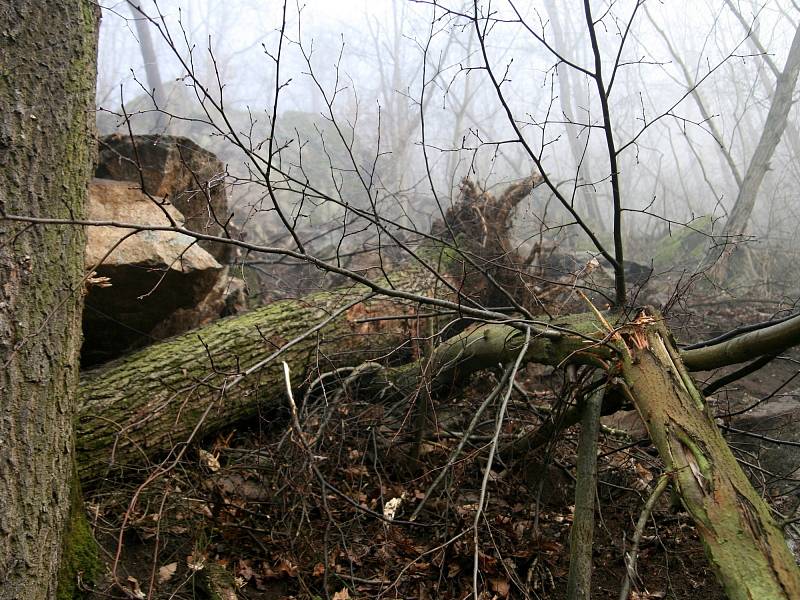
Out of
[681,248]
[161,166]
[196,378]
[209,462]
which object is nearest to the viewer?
[196,378]

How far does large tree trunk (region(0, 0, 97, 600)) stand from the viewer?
199 centimetres

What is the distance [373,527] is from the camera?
3104 mm

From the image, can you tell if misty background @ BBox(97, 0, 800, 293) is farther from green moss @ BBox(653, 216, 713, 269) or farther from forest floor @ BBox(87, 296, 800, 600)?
forest floor @ BBox(87, 296, 800, 600)

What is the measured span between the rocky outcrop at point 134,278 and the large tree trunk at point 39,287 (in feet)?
3.91

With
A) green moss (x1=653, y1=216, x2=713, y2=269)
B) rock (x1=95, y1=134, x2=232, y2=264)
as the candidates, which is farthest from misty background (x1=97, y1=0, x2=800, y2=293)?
rock (x1=95, y1=134, x2=232, y2=264)

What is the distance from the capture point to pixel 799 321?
1.96 m

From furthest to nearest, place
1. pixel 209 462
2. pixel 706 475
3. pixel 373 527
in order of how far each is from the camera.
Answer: pixel 209 462 → pixel 373 527 → pixel 706 475

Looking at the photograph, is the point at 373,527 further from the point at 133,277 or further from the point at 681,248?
the point at 681,248

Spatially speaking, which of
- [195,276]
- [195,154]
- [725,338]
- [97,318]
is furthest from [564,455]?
[195,154]

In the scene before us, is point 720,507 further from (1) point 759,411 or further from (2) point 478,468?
(1) point 759,411

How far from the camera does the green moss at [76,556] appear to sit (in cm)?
223

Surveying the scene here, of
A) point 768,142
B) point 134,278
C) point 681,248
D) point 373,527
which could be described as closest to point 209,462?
point 373,527

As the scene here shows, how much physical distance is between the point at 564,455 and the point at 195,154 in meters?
3.82

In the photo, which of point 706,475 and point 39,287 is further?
point 39,287
